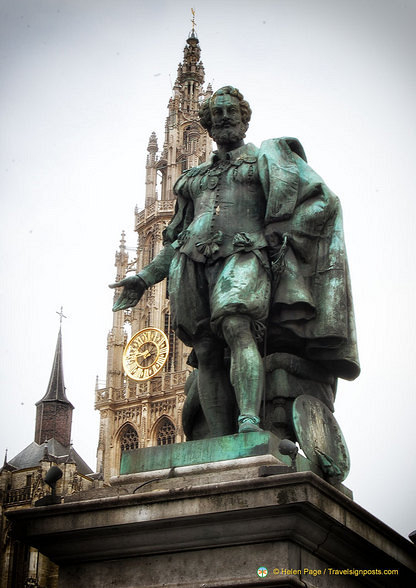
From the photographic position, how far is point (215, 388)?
18.5ft

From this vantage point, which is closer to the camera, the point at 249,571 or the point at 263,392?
the point at 249,571

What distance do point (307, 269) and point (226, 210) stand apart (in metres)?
0.58

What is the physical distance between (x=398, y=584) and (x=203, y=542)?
1.39m

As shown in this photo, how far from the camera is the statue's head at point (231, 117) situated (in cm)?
590

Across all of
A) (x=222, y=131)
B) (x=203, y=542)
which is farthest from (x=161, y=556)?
(x=222, y=131)

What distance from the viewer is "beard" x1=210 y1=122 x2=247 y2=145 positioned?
19.6 ft

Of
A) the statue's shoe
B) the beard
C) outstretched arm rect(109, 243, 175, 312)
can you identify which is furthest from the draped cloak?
outstretched arm rect(109, 243, 175, 312)

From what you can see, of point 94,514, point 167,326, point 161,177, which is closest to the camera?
point 94,514

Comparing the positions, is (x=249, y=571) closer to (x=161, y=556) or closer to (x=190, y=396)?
(x=161, y=556)

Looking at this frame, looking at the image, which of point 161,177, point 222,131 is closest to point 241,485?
point 222,131

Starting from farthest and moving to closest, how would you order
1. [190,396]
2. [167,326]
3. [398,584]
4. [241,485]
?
1. [167,326]
2. [190,396]
3. [398,584]
4. [241,485]

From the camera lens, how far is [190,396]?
591 centimetres

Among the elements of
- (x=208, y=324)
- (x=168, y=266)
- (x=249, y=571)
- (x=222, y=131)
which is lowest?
(x=249, y=571)

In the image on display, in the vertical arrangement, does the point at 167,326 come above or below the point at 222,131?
above
